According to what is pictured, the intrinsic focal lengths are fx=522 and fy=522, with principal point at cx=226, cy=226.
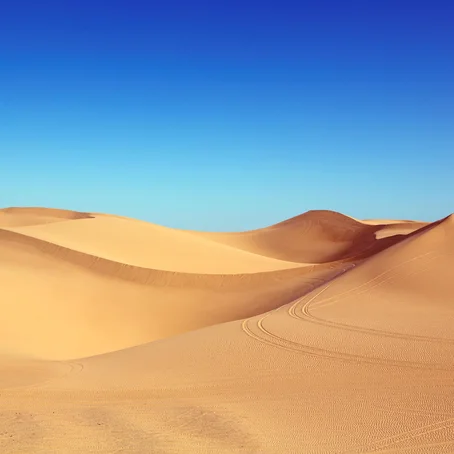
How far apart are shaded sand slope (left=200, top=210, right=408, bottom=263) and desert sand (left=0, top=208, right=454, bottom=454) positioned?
17.1 m

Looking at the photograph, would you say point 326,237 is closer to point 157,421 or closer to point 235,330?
point 235,330

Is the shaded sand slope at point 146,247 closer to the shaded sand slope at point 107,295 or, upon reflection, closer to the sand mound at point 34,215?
the shaded sand slope at point 107,295

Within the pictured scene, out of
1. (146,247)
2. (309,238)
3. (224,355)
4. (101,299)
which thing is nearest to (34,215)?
(146,247)

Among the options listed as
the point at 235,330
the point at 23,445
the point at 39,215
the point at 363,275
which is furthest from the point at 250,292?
the point at 39,215

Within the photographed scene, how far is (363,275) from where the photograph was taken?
1658 centimetres

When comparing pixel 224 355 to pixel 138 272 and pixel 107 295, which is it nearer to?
pixel 107 295

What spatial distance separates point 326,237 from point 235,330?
Answer: 1325 inches

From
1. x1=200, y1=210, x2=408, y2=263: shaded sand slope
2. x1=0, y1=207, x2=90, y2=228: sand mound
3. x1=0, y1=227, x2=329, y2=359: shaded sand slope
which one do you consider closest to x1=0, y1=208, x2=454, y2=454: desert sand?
x1=0, y1=227, x2=329, y2=359: shaded sand slope

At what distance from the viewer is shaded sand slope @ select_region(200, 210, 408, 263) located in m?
40.9

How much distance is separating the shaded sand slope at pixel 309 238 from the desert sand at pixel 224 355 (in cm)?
1706

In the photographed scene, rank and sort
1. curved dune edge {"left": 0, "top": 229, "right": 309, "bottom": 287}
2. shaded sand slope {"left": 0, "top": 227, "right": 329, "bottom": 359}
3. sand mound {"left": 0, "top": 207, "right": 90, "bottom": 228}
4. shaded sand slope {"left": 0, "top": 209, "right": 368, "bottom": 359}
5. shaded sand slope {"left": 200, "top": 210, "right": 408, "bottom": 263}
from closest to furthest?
1. shaded sand slope {"left": 0, "top": 227, "right": 329, "bottom": 359}
2. shaded sand slope {"left": 0, "top": 209, "right": 368, "bottom": 359}
3. curved dune edge {"left": 0, "top": 229, "right": 309, "bottom": 287}
4. shaded sand slope {"left": 200, "top": 210, "right": 408, "bottom": 263}
5. sand mound {"left": 0, "top": 207, "right": 90, "bottom": 228}

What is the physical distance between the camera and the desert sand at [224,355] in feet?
19.9

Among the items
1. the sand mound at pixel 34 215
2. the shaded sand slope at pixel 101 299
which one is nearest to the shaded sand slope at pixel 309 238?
the sand mound at pixel 34 215

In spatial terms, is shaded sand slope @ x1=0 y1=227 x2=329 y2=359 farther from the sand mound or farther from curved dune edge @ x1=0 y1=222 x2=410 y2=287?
the sand mound
